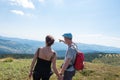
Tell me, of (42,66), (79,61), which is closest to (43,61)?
(42,66)

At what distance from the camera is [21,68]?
21359 mm

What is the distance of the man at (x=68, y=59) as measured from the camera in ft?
33.3

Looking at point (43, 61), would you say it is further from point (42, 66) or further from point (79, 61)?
point (79, 61)

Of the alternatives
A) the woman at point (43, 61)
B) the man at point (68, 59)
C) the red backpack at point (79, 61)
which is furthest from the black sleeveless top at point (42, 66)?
the red backpack at point (79, 61)

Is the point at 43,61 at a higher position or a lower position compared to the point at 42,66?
higher

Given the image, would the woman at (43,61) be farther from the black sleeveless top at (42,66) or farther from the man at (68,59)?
the man at (68,59)

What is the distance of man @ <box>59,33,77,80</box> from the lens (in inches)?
399

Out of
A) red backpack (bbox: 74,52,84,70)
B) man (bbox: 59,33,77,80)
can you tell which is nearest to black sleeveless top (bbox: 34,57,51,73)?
man (bbox: 59,33,77,80)

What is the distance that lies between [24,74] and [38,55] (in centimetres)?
1001

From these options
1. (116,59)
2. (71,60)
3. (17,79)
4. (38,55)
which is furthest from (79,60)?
(116,59)

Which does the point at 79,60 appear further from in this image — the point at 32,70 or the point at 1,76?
the point at 1,76

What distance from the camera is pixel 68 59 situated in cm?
1015

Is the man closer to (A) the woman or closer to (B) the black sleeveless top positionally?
(A) the woman

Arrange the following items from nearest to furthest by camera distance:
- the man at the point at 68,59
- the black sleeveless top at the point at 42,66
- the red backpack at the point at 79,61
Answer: the black sleeveless top at the point at 42,66 → the man at the point at 68,59 → the red backpack at the point at 79,61
